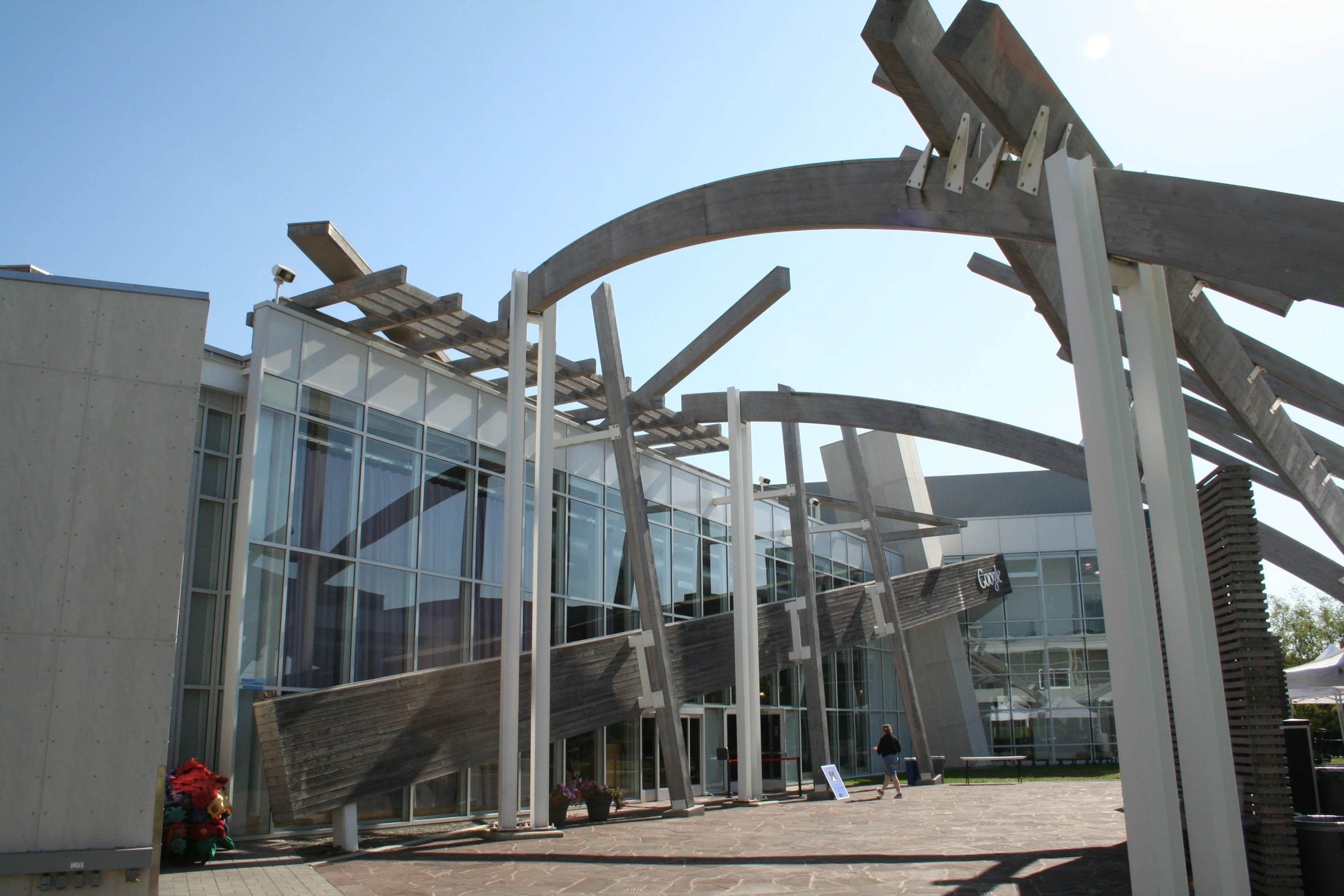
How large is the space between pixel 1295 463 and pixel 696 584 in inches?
536

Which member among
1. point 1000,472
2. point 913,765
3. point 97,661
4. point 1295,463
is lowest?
point 913,765

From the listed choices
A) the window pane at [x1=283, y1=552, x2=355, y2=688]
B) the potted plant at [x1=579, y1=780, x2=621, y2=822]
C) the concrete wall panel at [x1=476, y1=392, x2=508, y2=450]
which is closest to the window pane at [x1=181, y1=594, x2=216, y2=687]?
the window pane at [x1=283, y1=552, x2=355, y2=688]

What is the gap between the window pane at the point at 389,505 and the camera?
46.7 feet

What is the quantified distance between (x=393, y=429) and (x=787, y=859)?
27.6ft

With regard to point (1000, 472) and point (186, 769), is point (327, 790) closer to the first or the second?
point (186, 769)

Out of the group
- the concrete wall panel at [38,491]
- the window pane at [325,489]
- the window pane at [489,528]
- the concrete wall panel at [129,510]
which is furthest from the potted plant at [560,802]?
the concrete wall panel at [38,491]

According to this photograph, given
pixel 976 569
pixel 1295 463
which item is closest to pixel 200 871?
pixel 1295 463

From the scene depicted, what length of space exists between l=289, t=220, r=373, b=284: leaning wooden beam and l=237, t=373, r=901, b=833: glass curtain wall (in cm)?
161

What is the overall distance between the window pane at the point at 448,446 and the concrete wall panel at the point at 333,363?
4.58 ft

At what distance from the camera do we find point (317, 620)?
1316cm

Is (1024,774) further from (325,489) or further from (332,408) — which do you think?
(332,408)

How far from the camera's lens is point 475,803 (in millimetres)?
15180

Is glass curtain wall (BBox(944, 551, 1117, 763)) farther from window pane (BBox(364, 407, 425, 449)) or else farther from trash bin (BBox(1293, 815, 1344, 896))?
trash bin (BBox(1293, 815, 1344, 896))

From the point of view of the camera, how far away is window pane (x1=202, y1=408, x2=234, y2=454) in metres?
12.6
